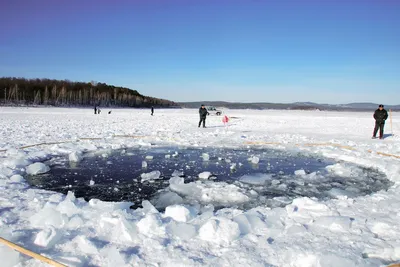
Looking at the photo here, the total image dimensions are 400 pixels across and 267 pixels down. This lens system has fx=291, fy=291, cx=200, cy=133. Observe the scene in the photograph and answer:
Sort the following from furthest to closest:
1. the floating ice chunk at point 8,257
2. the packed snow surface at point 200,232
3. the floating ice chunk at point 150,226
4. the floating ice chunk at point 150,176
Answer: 1. the floating ice chunk at point 150,176
2. the floating ice chunk at point 150,226
3. the packed snow surface at point 200,232
4. the floating ice chunk at point 8,257

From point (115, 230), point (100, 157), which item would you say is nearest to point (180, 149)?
point (100, 157)

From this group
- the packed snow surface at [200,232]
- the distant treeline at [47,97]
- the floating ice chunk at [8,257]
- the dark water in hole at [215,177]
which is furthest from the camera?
the distant treeline at [47,97]

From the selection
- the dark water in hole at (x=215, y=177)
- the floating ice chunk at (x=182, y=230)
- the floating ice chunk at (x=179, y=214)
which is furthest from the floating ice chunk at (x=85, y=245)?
the dark water in hole at (x=215, y=177)

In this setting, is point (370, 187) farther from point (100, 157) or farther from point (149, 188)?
point (100, 157)

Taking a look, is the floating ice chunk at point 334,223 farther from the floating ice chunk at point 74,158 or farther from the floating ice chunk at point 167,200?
the floating ice chunk at point 74,158

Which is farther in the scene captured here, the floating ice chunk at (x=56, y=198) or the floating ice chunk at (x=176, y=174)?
the floating ice chunk at (x=176, y=174)

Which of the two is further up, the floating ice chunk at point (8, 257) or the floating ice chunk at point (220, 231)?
the floating ice chunk at point (220, 231)

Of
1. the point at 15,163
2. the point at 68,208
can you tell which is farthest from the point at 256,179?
the point at 15,163

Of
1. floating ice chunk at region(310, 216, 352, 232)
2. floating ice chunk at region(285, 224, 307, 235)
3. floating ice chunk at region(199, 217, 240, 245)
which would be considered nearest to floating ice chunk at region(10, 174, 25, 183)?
floating ice chunk at region(199, 217, 240, 245)

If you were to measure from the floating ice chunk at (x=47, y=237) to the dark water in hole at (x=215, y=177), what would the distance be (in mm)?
1422

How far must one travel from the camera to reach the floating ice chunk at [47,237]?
2725 millimetres

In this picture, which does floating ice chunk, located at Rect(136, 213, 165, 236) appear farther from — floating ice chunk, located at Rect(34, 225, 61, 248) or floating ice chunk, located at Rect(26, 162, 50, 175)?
floating ice chunk, located at Rect(26, 162, 50, 175)

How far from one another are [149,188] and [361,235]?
3.19m

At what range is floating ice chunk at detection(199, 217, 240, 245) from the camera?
2889 mm
